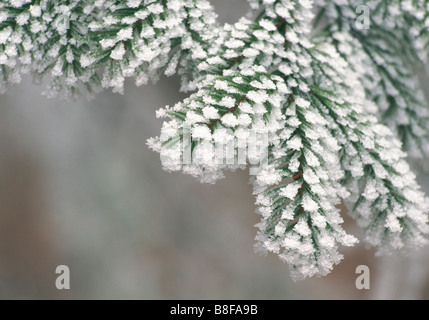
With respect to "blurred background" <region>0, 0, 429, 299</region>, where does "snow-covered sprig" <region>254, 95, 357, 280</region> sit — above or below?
below

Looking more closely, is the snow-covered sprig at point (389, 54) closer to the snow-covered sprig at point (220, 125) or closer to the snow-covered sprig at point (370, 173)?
the snow-covered sprig at point (370, 173)

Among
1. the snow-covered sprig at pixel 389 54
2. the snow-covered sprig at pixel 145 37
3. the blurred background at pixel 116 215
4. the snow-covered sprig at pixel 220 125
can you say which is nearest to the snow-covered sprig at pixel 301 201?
the snow-covered sprig at pixel 220 125

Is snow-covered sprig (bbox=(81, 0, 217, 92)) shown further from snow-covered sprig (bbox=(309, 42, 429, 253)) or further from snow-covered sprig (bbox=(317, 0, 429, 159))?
snow-covered sprig (bbox=(317, 0, 429, 159))

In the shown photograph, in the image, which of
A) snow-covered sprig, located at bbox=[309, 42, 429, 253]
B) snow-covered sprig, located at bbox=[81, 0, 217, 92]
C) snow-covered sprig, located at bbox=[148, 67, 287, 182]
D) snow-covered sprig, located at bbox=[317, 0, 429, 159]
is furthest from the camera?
snow-covered sprig, located at bbox=[317, 0, 429, 159]

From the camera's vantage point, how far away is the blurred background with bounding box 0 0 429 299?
2.38 m

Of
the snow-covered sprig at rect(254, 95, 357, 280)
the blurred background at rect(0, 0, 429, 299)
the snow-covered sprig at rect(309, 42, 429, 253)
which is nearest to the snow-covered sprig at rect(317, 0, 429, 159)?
the snow-covered sprig at rect(309, 42, 429, 253)

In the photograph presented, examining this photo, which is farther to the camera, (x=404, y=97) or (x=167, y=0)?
(x=404, y=97)

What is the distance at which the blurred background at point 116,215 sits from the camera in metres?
2.38

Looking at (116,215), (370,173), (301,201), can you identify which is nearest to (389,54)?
(370,173)

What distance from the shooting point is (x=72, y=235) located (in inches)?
98.8

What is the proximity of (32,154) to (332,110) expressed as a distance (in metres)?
2.04

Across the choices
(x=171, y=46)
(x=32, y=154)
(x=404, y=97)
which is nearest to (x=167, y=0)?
(x=171, y=46)

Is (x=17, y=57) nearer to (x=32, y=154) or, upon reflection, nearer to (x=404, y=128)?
(x=404, y=128)

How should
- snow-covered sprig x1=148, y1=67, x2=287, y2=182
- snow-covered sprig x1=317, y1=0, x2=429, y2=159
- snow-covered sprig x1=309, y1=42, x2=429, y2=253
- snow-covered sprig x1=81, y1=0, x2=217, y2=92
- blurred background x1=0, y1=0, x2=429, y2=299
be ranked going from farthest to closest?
1. blurred background x1=0, y1=0, x2=429, y2=299
2. snow-covered sprig x1=317, y1=0, x2=429, y2=159
3. snow-covered sprig x1=309, y1=42, x2=429, y2=253
4. snow-covered sprig x1=81, y1=0, x2=217, y2=92
5. snow-covered sprig x1=148, y1=67, x2=287, y2=182
